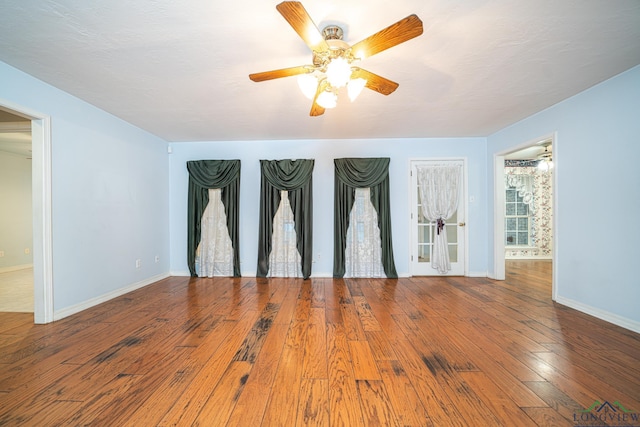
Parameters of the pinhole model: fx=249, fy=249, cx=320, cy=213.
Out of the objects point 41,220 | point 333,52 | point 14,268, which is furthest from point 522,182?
point 14,268

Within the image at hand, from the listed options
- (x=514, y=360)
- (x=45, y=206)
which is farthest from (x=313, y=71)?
(x=45, y=206)

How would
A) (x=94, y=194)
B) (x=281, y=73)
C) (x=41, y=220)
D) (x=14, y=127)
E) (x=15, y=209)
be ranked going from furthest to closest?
(x=15, y=209) < (x=94, y=194) < (x=14, y=127) < (x=41, y=220) < (x=281, y=73)

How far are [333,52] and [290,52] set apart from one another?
0.51m

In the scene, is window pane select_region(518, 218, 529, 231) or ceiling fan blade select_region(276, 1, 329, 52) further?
window pane select_region(518, 218, 529, 231)

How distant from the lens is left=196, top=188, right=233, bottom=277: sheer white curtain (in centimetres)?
438

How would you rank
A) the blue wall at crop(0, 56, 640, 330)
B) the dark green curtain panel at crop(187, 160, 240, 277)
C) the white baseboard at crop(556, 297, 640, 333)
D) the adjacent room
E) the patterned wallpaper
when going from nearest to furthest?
1. the adjacent room
2. the white baseboard at crop(556, 297, 640, 333)
3. the blue wall at crop(0, 56, 640, 330)
4. the dark green curtain panel at crop(187, 160, 240, 277)
5. the patterned wallpaper

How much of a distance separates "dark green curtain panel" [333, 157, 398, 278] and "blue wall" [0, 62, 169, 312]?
9.93 feet

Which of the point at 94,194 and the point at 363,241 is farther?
the point at 363,241

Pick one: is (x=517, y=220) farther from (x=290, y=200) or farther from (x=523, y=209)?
(x=290, y=200)

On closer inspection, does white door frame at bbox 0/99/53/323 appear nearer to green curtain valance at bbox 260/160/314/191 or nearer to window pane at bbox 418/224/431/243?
green curtain valance at bbox 260/160/314/191

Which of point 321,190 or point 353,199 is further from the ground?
point 321,190

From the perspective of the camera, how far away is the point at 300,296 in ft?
11.0

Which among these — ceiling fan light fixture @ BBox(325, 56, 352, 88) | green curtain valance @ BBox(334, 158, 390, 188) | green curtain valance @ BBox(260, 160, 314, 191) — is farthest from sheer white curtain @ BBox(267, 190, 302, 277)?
ceiling fan light fixture @ BBox(325, 56, 352, 88)

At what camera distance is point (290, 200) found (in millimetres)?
4316
